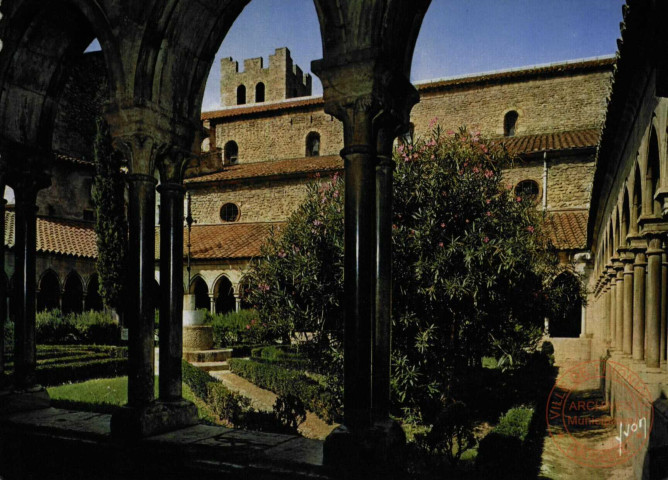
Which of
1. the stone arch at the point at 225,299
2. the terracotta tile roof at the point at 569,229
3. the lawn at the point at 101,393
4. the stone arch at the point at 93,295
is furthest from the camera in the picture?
the stone arch at the point at 225,299

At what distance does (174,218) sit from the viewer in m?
3.78

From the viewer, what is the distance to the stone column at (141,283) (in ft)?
11.7

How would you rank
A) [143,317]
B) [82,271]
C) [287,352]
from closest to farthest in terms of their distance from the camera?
[143,317], [287,352], [82,271]

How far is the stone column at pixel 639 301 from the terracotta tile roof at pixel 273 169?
15068 millimetres

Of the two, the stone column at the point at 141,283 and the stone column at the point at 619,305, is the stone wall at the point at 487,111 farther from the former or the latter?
the stone column at the point at 141,283

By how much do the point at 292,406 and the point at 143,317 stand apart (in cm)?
182

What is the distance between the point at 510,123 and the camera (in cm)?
2222

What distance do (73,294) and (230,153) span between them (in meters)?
9.98

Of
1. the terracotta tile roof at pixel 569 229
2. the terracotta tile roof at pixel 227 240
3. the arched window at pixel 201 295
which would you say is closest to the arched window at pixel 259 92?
the terracotta tile roof at pixel 227 240

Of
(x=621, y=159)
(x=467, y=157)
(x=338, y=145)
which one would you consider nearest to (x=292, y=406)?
(x=467, y=157)

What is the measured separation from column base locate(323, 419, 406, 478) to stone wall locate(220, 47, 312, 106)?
31692mm

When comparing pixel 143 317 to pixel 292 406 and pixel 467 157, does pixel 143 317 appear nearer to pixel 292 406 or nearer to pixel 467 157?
pixel 292 406

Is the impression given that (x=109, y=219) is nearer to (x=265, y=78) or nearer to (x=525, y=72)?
(x=525, y=72)

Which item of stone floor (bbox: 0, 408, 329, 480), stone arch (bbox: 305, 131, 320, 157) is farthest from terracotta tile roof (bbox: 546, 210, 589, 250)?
stone floor (bbox: 0, 408, 329, 480)
